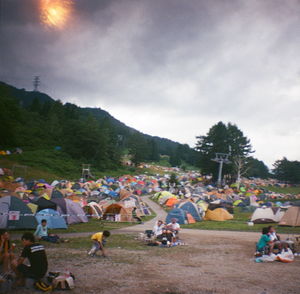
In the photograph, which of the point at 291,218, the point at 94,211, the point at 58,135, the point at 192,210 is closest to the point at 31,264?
the point at 94,211

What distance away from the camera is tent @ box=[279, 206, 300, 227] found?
1691cm

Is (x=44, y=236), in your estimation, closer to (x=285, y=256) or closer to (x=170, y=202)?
(x=285, y=256)

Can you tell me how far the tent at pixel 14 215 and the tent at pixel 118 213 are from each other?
6.29 m

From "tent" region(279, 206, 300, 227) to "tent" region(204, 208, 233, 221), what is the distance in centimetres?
466

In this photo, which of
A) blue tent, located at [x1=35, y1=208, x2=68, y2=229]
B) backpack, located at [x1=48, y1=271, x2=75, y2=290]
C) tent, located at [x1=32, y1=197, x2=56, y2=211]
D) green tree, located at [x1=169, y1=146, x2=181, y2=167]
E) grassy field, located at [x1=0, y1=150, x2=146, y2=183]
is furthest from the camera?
green tree, located at [x1=169, y1=146, x2=181, y2=167]

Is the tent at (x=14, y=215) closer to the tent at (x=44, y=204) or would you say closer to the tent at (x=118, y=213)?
the tent at (x=44, y=204)

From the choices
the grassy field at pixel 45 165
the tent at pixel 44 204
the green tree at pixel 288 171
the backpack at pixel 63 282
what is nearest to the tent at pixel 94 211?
the tent at pixel 44 204

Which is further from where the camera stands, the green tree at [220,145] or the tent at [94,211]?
the green tree at [220,145]

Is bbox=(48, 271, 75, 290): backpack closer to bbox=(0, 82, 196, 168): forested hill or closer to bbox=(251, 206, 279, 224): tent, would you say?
bbox=(251, 206, 279, 224): tent

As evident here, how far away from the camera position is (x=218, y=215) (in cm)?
2112

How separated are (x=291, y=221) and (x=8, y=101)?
185 ft

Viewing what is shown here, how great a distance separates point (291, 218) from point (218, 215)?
556cm

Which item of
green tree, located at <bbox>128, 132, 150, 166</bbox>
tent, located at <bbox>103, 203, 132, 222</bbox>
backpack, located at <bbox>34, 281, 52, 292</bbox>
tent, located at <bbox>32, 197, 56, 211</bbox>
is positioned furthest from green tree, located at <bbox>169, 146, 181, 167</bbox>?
backpack, located at <bbox>34, 281, 52, 292</bbox>

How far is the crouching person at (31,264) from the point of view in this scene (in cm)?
514
